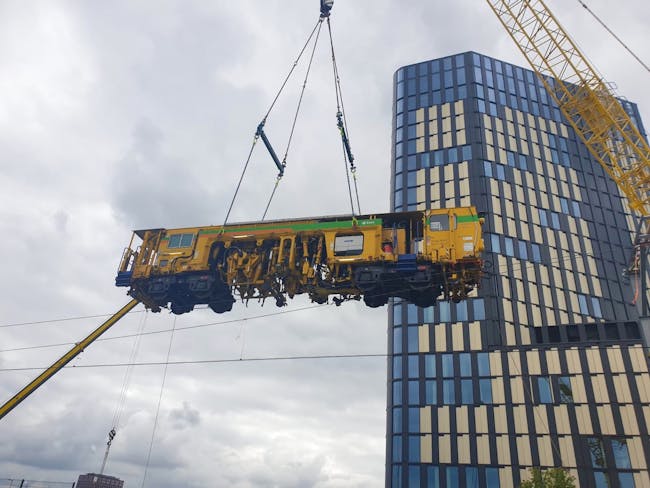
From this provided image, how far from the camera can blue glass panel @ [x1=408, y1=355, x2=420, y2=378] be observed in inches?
2127

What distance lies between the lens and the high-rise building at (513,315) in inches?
1870

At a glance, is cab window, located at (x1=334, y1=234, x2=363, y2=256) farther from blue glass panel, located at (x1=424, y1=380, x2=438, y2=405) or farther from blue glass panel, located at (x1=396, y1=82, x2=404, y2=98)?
blue glass panel, located at (x1=396, y1=82, x2=404, y2=98)

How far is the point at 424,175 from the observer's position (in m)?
67.9

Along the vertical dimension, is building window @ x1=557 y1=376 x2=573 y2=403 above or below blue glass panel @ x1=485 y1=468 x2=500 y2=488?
above

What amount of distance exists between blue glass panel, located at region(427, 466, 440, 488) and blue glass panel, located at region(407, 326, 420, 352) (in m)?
12.4

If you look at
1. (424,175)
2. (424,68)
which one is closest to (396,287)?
(424,175)

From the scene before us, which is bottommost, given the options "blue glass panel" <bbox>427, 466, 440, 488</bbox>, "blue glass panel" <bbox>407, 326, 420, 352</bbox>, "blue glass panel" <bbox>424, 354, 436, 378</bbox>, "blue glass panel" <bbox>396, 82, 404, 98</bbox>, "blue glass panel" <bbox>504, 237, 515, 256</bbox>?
"blue glass panel" <bbox>427, 466, 440, 488</bbox>

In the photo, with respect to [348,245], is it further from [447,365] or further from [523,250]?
[523,250]

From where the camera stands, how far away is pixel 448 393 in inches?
2053

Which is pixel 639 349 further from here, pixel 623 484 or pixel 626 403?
pixel 623 484

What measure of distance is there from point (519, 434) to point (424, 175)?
35008 millimetres

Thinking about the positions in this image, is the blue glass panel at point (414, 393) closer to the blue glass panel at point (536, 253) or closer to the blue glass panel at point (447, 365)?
the blue glass panel at point (447, 365)

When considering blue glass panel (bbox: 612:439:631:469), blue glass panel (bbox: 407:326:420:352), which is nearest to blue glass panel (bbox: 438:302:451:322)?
blue glass panel (bbox: 407:326:420:352)

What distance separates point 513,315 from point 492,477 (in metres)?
18.0
